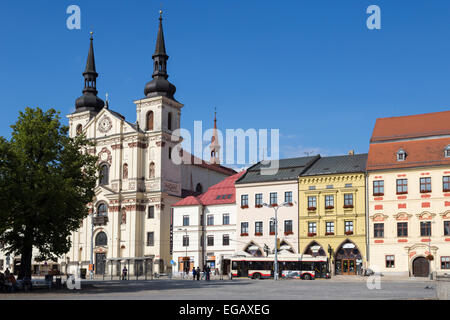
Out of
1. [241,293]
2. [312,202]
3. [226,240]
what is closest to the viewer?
[241,293]

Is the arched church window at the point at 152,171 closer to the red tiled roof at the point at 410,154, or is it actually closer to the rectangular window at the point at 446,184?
the red tiled roof at the point at 410,154

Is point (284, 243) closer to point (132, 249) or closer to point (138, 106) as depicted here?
point (132, 249)

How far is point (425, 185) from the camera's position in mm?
58562

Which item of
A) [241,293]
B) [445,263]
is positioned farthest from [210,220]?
[241,293]

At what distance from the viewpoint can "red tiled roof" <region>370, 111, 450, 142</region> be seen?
2393 inches

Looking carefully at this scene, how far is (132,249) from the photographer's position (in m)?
80.5

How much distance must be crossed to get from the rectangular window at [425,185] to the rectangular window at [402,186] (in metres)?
1.45

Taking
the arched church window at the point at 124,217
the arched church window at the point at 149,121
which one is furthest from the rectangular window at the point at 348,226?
the arched church window at the point at 149,121

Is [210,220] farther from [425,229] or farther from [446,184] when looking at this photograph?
[446,184]

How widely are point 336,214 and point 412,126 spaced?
1220 cm

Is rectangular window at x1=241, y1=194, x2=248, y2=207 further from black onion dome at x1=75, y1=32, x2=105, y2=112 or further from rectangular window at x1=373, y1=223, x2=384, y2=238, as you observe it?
black onion dome at x1=75, y1=32, x2=105, y2=112

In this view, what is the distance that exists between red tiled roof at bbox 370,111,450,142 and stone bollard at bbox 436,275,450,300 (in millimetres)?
38435

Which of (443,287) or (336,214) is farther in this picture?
(336,214)
